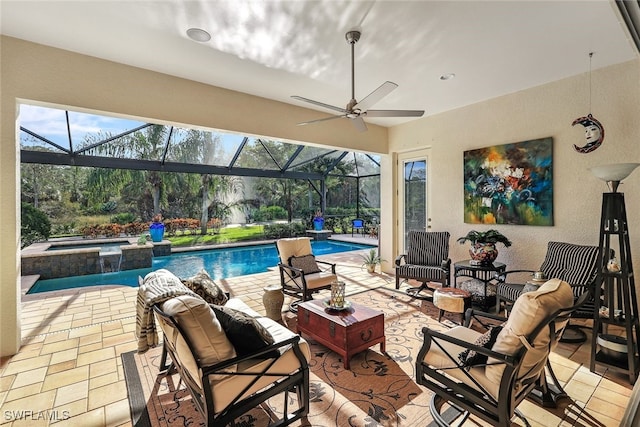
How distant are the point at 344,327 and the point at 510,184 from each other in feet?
10.9

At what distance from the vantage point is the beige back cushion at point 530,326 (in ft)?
5.01

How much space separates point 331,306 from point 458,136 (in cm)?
367

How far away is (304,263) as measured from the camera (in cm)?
434

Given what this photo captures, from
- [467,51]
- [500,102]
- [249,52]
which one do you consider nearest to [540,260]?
[500,102]

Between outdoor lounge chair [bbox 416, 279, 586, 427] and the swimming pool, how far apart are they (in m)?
5.24

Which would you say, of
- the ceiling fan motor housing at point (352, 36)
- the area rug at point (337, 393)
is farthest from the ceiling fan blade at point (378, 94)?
the area rug at point (337, 393)

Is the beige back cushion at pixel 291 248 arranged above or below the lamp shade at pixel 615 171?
below

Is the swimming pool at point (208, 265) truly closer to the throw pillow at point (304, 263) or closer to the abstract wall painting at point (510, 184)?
the throw pillow at point (304, 263)

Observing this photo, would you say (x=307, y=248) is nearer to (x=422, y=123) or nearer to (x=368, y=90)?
(x=368, y=90)

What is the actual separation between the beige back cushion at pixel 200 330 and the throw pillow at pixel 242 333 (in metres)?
0.06

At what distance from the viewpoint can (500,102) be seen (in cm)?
434

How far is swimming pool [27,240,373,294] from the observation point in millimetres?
6094

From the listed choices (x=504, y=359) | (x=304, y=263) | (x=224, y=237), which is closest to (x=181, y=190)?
(x=224, y=237)

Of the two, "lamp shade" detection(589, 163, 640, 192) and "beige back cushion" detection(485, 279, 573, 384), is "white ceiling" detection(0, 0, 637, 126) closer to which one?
"lamp shade" detection(589, 163, 640, 192)
